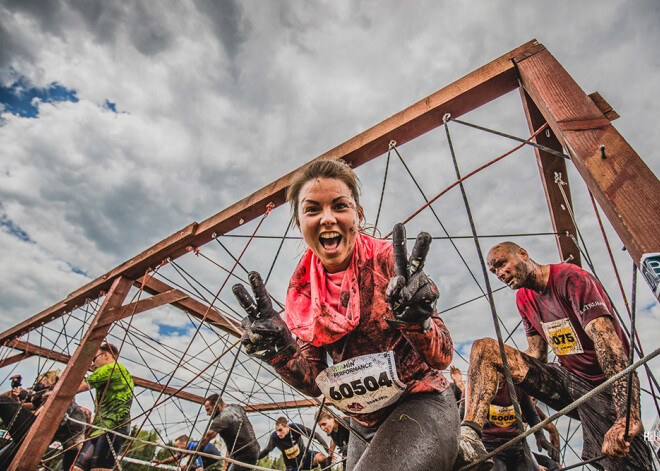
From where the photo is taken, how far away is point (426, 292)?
941mm

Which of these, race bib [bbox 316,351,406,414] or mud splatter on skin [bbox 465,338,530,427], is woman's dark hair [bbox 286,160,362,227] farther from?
mud splatter on skin [bbox 465,338,530,427]

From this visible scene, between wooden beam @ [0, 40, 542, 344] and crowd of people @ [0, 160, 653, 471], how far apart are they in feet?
3.30

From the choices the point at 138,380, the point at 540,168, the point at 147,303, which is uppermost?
the point at 138,380

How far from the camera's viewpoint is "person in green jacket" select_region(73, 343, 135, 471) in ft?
11.8

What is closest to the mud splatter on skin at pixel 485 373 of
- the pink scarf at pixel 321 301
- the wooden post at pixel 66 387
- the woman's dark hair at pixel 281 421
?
the pink scarf at pixel 321 301

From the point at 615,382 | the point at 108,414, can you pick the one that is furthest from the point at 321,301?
the point at 108,414

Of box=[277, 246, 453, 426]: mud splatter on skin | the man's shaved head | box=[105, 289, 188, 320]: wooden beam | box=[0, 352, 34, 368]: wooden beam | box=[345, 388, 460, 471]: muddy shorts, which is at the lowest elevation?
box=[345, 388, 460, 471]: muddy shorts

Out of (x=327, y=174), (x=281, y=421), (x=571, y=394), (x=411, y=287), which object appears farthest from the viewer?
(x=281, y=421)

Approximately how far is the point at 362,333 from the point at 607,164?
1.14 meters

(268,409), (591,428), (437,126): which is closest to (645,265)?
(437,126)

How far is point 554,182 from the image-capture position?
2.35 metres

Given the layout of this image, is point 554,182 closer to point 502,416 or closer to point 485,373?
point 485,373

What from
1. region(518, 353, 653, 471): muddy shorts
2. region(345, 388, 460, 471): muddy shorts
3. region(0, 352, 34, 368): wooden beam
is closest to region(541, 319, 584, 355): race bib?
region(518, 353, 653, 471): muddy shorts

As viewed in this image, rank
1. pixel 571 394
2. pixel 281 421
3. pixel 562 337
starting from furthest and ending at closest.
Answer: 1. pixel 281 421
2. pixel 562 337
3. pixel 571 394
